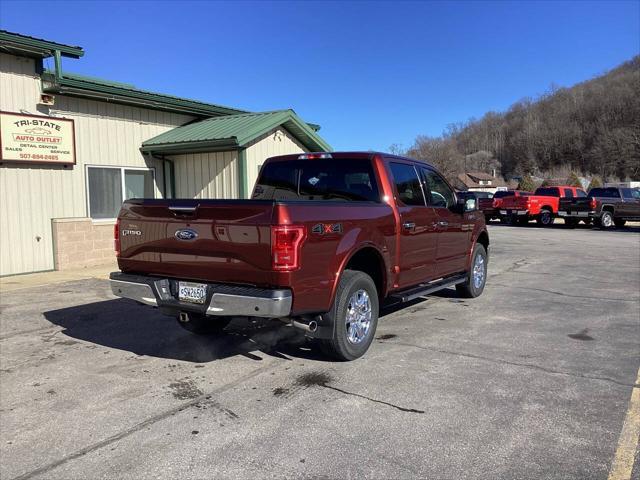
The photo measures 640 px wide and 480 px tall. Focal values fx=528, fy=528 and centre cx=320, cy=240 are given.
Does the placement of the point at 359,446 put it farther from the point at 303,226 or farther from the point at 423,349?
the point at 423,349

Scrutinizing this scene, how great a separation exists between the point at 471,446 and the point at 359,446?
0.74m

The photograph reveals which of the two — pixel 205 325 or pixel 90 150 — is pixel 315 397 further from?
pixel 90 150

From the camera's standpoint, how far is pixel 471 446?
3480 mm

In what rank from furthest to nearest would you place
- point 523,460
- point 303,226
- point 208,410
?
point 303,226
point 208,410
point 523,460

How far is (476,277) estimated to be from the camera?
8.41 metres

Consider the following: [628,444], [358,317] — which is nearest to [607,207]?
[358,317]

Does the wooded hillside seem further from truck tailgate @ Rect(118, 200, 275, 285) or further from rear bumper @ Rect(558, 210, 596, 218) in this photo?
truck tailgate @ Rect(118, 200, 275, 285)

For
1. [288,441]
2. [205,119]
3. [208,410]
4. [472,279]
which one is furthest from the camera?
[205,119]

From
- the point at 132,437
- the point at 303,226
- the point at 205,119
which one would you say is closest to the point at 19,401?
the point at 132,437

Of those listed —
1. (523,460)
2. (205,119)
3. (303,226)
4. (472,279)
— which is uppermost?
(205,119)

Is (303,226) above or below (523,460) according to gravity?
above

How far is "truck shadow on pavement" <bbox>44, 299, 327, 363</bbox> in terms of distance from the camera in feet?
18.3

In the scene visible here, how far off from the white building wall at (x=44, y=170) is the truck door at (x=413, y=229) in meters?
7.96

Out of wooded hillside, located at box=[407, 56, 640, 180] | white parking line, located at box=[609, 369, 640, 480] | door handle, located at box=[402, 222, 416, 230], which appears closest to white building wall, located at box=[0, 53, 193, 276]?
door handle, located at box=[402, 222, 416, 230]
